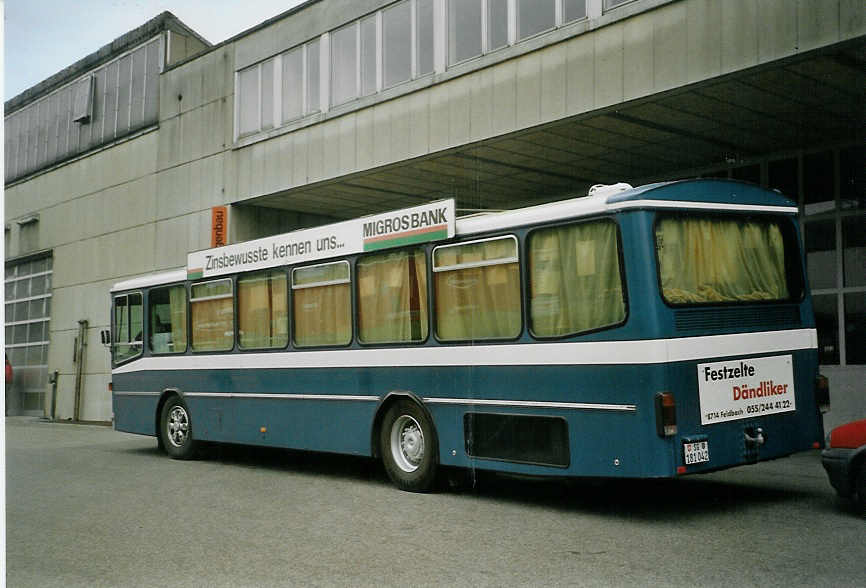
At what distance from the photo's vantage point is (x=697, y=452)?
753 cm

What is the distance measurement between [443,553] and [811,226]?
10.6m

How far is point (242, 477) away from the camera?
11.5 m

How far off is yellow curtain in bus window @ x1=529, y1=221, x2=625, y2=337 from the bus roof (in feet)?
0.51

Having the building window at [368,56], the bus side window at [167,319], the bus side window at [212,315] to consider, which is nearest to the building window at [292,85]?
the building window at [368,56]

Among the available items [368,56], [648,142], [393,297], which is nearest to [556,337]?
[393,297]

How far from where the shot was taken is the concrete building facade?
12.3 metres

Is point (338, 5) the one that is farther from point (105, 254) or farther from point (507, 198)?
point (105, 254)

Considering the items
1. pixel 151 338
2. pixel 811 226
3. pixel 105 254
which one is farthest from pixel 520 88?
pixel 105 254

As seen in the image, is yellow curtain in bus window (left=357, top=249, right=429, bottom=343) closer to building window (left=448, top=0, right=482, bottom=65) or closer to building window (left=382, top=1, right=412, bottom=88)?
building window (left=448, top=0, right=482, bottom=65)

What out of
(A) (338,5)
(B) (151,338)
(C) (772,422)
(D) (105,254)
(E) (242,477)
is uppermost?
(A) (338,5)

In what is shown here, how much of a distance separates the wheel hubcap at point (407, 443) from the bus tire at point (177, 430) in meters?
4.51

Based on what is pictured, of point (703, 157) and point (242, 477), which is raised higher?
point (703, 157)

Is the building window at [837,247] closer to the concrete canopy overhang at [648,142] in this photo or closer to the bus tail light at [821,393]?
the concrete canopy overhang at [648,142]

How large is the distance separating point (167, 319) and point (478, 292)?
258 inches
